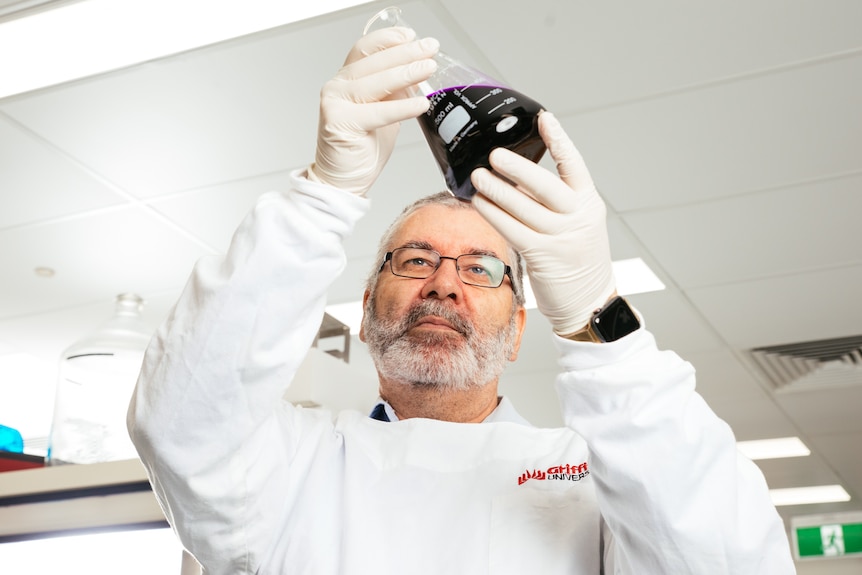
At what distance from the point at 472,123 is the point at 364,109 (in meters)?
0.13

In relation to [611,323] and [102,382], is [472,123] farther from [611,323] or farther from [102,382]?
[102,382]

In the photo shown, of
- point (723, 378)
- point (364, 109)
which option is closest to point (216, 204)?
point (364, 109)

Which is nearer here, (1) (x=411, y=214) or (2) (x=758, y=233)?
(1) (x=411, y=214)

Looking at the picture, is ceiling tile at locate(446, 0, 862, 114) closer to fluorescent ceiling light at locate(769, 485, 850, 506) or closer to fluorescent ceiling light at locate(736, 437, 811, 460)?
fluorescent ceiling light at locate(736, 437, 811, 460)

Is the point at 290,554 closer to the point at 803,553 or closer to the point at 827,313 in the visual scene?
the point at 827,313

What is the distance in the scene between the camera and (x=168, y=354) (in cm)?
93

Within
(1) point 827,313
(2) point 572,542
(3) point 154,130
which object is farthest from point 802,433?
(2) point 572,542

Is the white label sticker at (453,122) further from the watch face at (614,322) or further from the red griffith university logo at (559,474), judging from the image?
the red griffith university logo at (559,474)

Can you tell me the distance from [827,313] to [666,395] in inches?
125

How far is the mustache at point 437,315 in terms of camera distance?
1.30 m

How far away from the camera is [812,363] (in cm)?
427

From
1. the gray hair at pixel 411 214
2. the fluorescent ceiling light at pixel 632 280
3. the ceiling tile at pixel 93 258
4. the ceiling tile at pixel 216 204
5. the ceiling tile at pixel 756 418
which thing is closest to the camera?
the gray hair at pixel 411 214

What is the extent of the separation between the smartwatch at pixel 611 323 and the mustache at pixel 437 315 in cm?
36

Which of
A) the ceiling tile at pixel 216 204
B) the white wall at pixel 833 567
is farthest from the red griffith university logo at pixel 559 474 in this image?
the white wall at pixel 833 567
